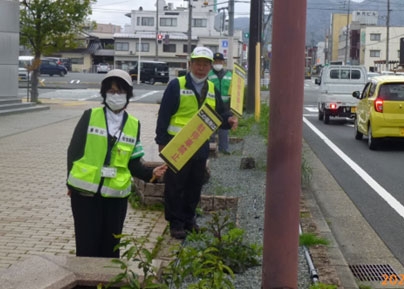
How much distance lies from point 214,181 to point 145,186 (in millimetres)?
1887

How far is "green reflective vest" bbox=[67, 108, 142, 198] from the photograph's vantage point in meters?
4.92

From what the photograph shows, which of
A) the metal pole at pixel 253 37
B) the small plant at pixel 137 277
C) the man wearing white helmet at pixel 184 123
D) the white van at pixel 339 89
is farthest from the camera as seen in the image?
the white van at pixel 339 89

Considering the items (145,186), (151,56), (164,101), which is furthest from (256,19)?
(151,56)

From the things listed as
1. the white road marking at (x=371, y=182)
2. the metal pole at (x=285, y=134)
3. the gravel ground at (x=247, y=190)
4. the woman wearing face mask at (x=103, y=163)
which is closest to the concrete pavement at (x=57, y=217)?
the white road marking at (x=371, y=182)

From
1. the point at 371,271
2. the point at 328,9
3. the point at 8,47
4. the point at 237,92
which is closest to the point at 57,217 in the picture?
the point at 371,271

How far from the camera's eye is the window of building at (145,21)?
102812mm

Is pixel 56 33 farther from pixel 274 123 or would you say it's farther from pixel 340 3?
pixel 340 3

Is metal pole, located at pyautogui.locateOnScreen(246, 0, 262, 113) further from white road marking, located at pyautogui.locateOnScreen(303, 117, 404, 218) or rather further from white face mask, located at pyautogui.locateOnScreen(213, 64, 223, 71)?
white face mask, located at pyautogui.locateOnScreen(213, 64, 223, 71)

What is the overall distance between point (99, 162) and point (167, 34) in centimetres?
7949

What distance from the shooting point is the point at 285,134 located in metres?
4.38

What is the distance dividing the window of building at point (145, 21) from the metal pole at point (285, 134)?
10018 cm

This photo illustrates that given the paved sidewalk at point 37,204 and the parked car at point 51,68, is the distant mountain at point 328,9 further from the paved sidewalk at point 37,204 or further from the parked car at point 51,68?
the parked car at point 51,68

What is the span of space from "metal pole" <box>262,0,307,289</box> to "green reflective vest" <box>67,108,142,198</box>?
3.53ft

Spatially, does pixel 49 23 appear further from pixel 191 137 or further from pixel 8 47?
pixel 191 137
